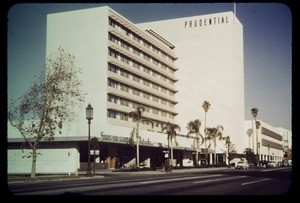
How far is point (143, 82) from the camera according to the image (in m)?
90.4

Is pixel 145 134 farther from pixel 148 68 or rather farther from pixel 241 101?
pixel 241 101

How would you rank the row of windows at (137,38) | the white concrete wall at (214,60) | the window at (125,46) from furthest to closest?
the white concrete wall at (214,60), the window at (125,46), the row of windows at (137,38)

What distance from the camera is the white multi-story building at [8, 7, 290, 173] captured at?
62469 millimetres

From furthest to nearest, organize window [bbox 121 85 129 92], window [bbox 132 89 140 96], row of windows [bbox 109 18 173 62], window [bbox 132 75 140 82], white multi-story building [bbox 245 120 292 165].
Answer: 1. white multi-story building [bbox 245 120 292 165]
2. window [bbox 132 75 140 82]
3. window [bbox 132 89 140 96]
4. window [bbox 121 85 129 92]
5. row of windows [bbox 109 18 173 62]

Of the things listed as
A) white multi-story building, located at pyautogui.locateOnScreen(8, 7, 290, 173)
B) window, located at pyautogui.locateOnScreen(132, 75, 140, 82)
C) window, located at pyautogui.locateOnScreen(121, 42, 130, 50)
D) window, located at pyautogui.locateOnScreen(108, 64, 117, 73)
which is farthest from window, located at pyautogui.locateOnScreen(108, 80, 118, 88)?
window, located at pyautogui.locateOnScreen(121, 42, 130, 50)

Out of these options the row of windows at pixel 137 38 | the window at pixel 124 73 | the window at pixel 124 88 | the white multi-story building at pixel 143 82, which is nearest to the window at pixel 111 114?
the white multi-story building at pixel 143 82

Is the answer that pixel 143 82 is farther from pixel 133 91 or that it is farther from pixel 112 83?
pixel 112 83

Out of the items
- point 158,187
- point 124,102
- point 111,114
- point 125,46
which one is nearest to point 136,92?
point 124,102

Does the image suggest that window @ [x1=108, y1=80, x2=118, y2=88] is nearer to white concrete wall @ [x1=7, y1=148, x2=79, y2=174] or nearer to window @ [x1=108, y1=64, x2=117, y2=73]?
window @ [x1=108, y1=64, x2=117, y2=73]

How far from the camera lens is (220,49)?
409ft

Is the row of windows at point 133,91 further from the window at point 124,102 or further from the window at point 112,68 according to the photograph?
the window at point 124,102

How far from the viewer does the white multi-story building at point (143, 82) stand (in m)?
62.5
